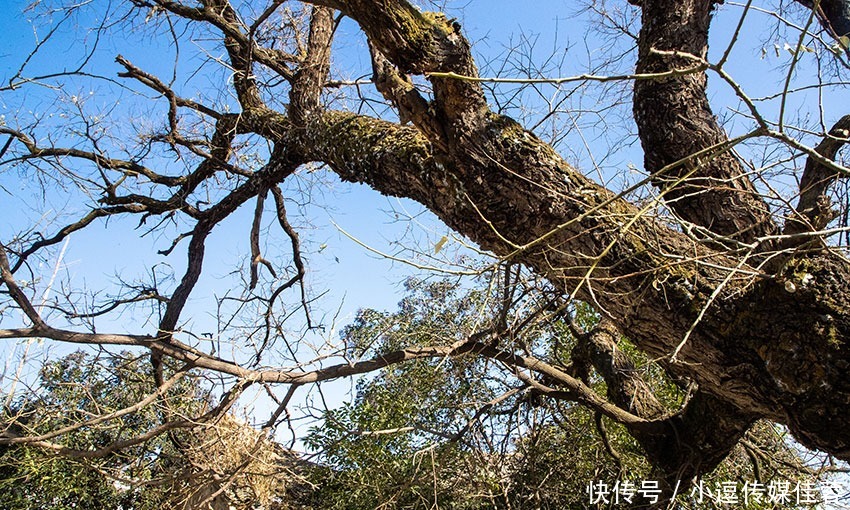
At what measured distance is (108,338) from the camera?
9.41 ft

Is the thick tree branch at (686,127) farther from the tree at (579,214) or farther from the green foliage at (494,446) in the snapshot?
the green foliage at (494,446)

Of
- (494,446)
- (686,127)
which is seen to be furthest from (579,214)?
(494,446)

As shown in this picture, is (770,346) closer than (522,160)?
Yes

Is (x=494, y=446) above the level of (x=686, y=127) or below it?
below

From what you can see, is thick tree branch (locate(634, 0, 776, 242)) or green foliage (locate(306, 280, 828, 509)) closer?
thick tree branch (locate(634, 0, 776, 242))

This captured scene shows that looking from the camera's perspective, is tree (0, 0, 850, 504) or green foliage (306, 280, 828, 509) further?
green foliage (306, 280, 828, 509)

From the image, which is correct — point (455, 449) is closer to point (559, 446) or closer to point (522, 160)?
point (559, 446)

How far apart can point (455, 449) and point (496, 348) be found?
976 millimetres

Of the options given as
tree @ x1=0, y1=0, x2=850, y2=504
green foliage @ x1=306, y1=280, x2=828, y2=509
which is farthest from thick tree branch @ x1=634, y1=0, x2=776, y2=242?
green foliage @ x1=306, y1=280, x2=828, y2=509

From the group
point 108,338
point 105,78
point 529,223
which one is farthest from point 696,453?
point 105,78

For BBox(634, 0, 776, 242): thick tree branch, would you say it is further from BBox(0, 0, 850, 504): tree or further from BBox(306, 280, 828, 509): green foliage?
BBox(306, 280, 828, 509): green foliage

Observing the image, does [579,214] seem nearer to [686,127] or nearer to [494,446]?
[686,127]

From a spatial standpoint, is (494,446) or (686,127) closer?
(686,127)

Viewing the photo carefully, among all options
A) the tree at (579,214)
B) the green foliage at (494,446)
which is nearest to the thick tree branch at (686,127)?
the tree at (579,214)
